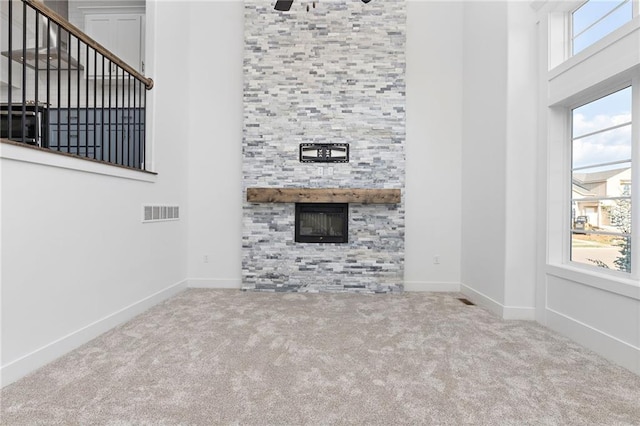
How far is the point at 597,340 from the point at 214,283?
3.76 metres

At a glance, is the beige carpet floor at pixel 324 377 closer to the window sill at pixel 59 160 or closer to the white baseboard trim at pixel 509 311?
the white baseboard trim at pixel 509 311

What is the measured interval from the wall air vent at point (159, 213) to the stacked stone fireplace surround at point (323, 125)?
820 mm

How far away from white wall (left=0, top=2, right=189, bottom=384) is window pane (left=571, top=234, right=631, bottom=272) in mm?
3678

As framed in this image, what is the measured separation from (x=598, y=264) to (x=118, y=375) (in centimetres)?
325

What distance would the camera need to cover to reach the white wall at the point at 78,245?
1902 mm

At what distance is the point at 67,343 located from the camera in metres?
2.27

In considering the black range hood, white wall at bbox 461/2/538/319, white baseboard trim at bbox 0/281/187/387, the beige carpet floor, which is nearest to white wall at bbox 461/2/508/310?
white wall at bbox 461/2/538/319

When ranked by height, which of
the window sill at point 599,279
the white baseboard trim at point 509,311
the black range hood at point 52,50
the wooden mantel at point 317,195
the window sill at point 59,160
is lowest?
the white baseboard trim at point 509,311

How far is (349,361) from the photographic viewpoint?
215 cm

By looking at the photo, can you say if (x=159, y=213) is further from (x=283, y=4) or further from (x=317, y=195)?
(x=283, y=4)

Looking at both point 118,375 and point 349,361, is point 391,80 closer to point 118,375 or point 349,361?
point 349,361

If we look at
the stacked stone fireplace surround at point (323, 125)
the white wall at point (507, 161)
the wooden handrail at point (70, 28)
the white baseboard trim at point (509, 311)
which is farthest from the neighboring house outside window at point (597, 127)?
the wooden handrail at point (70, 28)

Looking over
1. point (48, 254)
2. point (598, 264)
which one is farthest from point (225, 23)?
point (598, 264)

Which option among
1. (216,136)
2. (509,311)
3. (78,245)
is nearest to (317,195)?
(216,136)
